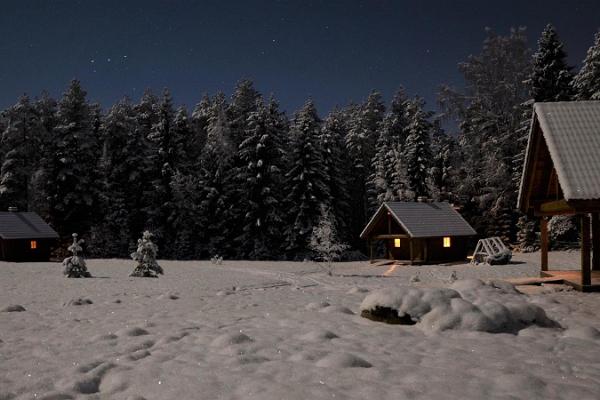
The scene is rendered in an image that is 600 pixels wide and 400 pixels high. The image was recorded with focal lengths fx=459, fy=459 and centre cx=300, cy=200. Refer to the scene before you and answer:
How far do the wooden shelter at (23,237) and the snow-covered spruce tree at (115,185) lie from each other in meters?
5.39

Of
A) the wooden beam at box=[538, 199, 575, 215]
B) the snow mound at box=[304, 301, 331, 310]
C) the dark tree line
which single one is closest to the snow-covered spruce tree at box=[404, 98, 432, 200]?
the dark tree line

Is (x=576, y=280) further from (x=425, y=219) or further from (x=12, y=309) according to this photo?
(x=425, y=219)

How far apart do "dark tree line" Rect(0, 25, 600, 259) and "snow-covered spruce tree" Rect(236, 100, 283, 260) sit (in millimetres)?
130

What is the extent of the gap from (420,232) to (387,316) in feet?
86.0

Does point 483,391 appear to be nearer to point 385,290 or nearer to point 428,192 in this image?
point 385,290

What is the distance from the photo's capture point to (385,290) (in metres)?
8.59

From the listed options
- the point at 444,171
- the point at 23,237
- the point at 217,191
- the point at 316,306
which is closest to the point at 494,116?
the point at 444,171

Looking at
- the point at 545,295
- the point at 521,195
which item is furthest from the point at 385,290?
the point at 521,195

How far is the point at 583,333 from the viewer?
Answer: 704 centimetres

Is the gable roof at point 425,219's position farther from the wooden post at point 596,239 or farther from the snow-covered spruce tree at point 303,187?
the wooden post at point 596,239

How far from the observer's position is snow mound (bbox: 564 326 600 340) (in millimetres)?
6945

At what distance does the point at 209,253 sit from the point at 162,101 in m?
17.2

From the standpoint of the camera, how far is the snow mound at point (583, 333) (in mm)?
6945

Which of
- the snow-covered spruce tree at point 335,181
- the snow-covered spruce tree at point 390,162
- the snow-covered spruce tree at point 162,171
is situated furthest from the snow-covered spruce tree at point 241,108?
the snow-covered spruce tree at point 390,162
